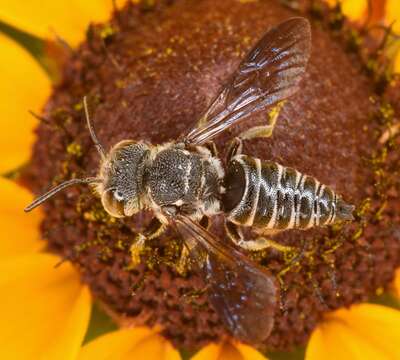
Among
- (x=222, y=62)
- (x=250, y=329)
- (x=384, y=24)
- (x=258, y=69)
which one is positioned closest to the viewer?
(x=250, y=329)

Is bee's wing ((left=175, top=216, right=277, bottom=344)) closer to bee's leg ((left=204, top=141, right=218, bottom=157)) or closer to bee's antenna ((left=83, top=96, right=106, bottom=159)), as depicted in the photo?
bee's leg ((left=204, top=141, right=218, bottom=157))

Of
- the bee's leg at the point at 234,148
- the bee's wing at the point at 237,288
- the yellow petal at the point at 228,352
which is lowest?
the yellow petal at the point at 228,352

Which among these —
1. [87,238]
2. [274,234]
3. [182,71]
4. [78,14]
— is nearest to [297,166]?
[274,234]

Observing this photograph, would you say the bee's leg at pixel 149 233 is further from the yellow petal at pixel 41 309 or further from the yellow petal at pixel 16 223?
the yellow petal at pixel 16 223

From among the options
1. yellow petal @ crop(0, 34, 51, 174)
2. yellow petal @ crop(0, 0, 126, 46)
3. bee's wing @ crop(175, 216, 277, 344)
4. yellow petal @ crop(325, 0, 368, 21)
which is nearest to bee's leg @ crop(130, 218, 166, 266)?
bee's wing @ crop(175, 216, 277, 344)

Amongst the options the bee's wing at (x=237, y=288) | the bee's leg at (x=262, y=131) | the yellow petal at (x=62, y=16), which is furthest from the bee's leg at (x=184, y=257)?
the yellow petal at (x=62, y=16)

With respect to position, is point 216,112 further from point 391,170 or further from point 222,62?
point 391,170
